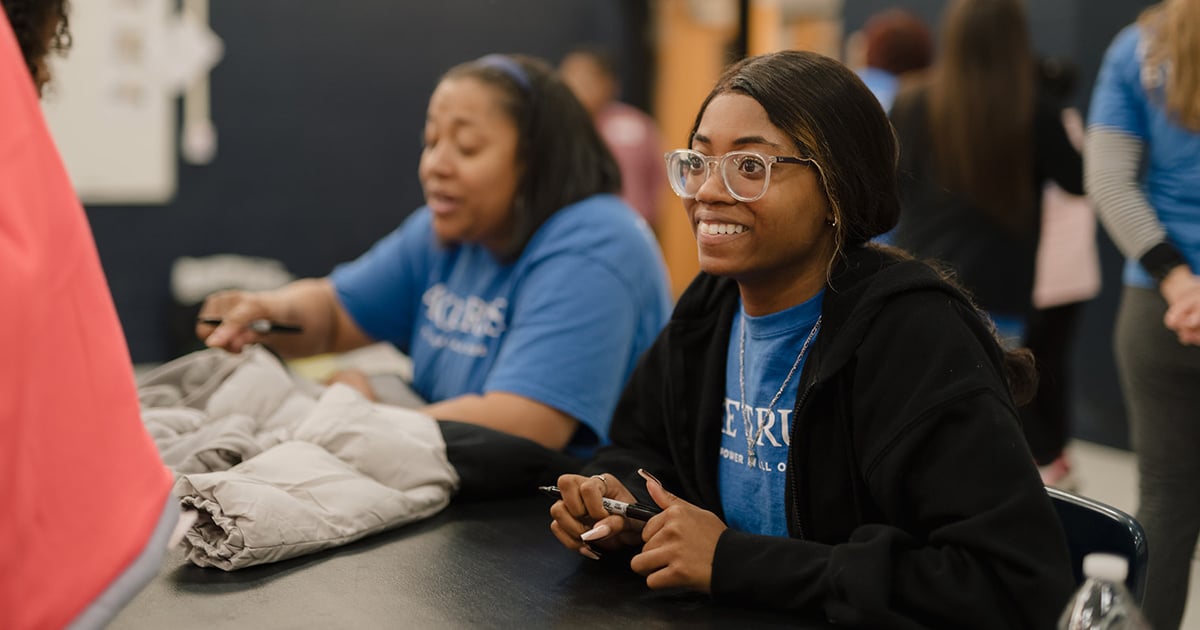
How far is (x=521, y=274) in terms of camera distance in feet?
7.25

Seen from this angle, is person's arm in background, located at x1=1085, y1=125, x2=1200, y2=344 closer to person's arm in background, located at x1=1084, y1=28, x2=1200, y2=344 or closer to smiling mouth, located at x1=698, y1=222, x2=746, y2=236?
person's arm in background, located at x1=1084, y1=28, x2=1200, y2=344

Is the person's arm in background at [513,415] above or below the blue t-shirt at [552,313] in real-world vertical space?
below

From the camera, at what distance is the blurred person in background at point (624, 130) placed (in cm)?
658

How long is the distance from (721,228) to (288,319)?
4.49ft

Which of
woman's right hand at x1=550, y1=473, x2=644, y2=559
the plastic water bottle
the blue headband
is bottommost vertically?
woman's right hand at x1=550, y1=473, x2=644, y2=559

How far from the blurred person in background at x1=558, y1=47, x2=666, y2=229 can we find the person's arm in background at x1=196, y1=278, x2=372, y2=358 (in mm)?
4064

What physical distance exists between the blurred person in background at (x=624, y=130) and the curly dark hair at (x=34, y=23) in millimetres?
5231

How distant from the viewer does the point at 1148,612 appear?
2047 mm

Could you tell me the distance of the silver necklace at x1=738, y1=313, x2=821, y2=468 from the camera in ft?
4.80

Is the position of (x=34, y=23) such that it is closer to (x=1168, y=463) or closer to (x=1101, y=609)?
(x=1101, y=609)

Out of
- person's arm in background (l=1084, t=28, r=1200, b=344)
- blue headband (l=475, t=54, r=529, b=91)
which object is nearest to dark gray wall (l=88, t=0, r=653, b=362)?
blue headband (l=475, t=54, r=529, b=91)

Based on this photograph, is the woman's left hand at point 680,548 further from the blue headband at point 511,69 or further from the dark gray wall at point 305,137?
the dark gray wall at point 305,137

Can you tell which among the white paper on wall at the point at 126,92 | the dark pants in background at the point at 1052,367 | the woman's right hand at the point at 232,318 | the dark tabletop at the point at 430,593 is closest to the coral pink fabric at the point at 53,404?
the dark tabletop at the point at 430,593

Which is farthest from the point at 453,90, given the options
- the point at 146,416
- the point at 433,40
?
the point at 433,40
